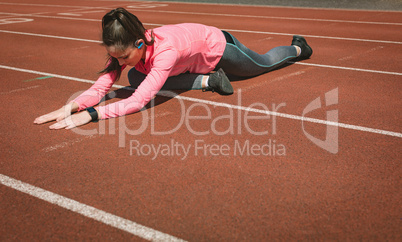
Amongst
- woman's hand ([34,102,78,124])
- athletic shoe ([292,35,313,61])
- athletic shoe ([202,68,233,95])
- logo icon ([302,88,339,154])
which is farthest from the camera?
athletic shoe ([292,35,313,61])

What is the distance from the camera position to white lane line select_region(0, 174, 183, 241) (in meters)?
2.38

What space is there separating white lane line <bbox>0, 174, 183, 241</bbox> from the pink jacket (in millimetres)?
1167

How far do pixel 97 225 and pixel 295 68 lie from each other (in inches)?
182

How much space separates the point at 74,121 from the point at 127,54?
0.86 meters

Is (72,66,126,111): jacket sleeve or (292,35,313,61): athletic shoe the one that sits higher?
(292,35,313,61): athletic shoe

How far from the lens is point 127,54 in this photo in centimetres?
375

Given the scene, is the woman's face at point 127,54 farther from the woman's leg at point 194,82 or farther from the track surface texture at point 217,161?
the woman's leg at point 194,82

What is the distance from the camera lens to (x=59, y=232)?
242 centimetres

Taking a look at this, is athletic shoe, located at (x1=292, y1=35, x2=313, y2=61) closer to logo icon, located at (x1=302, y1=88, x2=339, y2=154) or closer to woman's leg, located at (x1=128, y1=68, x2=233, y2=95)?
logo icon, located at (x1=302, y1=88, x2=339, y2=154)

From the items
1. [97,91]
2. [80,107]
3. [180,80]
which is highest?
[180,80]

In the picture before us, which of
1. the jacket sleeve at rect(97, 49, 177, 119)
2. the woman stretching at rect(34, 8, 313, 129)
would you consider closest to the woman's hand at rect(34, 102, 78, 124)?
the woman stretching at rect(34, 8, 313, 129)

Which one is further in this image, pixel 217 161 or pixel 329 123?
pixel 329 123

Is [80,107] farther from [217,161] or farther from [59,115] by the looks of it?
[217,161]

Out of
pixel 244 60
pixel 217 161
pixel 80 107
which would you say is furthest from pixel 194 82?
pixel 217 161
